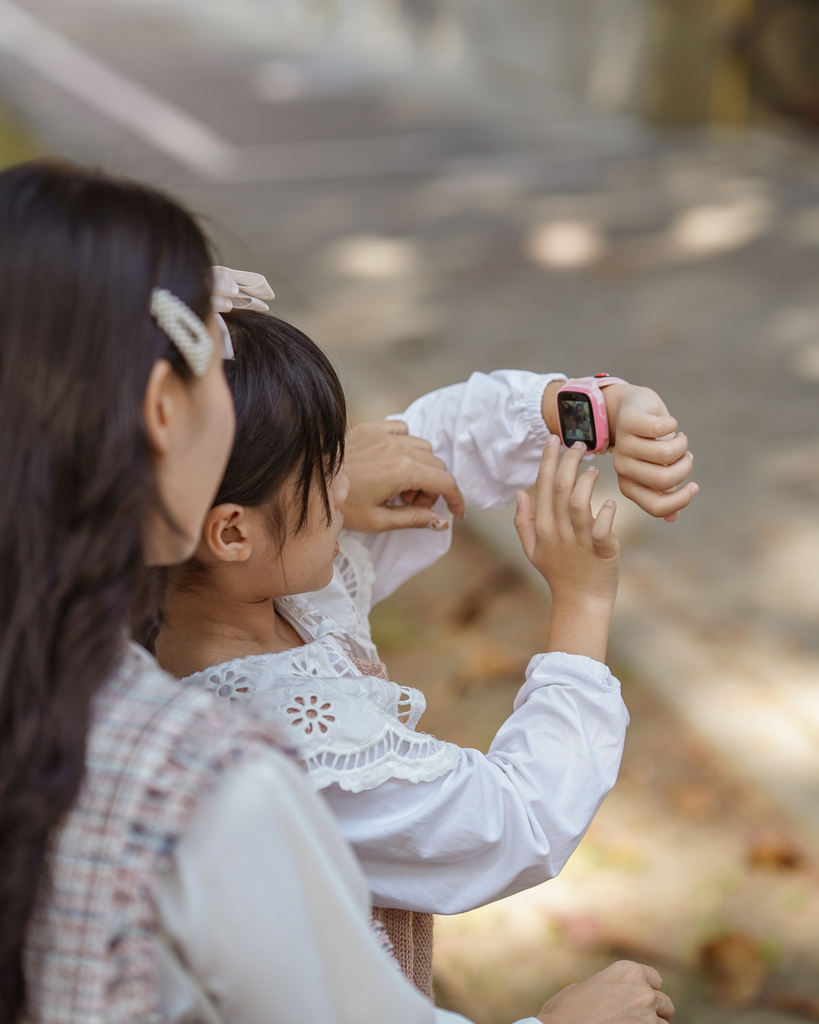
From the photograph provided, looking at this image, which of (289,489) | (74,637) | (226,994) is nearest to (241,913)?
(226,994)

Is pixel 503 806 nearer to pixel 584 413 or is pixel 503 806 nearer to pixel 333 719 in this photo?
pixel 333 719

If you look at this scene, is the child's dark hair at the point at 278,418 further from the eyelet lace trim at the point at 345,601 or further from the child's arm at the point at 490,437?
the child's arm at the point at 490,437

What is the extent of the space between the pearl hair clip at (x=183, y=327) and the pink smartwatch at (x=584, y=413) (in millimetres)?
665

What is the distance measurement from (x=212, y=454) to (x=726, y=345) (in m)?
3.55

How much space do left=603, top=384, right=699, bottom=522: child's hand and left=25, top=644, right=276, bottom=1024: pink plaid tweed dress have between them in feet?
2.25

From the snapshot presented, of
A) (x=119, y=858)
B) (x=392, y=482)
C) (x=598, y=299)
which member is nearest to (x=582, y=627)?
(x=392, y=482)

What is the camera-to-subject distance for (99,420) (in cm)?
82

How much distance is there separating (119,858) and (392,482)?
760 millimetres

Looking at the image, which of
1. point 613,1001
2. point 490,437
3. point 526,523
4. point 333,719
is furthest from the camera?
point 490,437

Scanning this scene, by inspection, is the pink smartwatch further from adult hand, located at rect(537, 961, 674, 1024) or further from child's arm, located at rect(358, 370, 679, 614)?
adult hand, located at rect(537, 961, 674, 1024)

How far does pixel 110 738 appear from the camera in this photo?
0.83 meters

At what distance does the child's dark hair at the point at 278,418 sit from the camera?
3.82 feet

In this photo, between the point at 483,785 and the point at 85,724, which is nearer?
the point at 85,724

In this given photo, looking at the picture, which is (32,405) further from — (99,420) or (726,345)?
(726,345)
